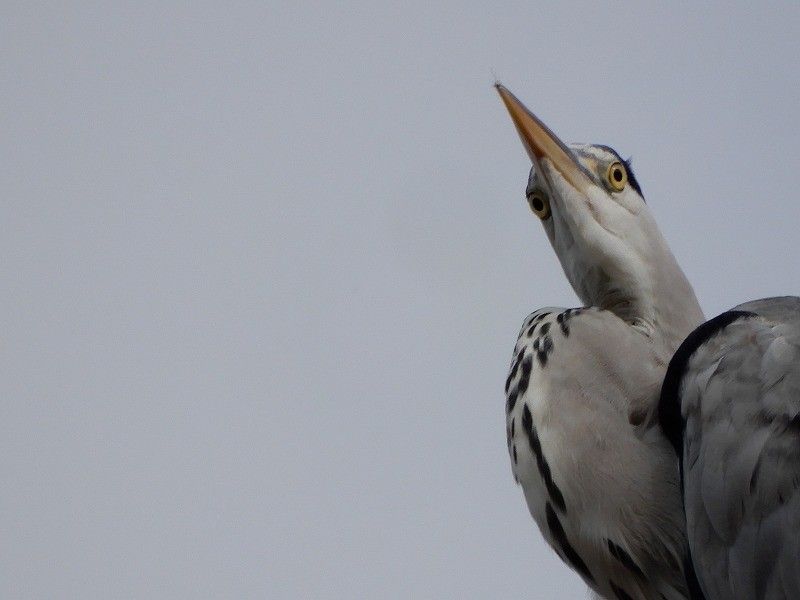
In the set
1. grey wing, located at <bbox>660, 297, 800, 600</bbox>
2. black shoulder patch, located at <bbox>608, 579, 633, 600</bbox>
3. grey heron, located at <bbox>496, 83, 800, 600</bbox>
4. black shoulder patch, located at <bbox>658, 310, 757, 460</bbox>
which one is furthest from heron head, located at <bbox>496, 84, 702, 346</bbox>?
black shoulder patch, located at <bbox>608, 579, 633, 600</bbox>

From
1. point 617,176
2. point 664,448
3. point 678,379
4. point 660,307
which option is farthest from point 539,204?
point 664,448

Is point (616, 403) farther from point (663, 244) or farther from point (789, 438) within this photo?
point (663, 244)

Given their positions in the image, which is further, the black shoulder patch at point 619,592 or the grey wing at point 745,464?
the black shoulder patch at point 619,592

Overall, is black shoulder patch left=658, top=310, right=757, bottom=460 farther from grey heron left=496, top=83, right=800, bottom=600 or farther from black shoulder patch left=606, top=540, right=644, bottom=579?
black shoulder patch left=606, top=540, right=644, bottom=579

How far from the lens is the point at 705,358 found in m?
2.96

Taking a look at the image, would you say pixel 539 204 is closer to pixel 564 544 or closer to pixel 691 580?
pixel 564 544

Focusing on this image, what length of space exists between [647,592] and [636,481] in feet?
0.93

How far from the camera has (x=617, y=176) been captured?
388cm

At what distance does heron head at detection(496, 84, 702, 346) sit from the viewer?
3596 millimetres

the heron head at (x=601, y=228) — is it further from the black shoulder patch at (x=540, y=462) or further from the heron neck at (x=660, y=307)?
the black shoulder patch at (x=540, y=462)

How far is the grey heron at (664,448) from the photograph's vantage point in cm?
267

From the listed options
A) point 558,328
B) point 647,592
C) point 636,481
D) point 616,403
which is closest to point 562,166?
point 558,328

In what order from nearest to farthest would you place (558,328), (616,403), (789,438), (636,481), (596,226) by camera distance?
(789,438) → (636,481) → (616,403) → (558,328) → (596,226)

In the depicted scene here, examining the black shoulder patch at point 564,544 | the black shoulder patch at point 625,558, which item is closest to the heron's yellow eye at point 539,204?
the black shoulder patch at point 564,544
